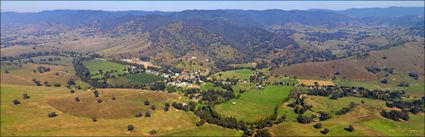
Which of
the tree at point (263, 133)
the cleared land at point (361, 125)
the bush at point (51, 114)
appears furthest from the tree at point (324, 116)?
the bush at point (51, 114)

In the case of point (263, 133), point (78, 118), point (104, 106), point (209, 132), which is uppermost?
point (104, 106)

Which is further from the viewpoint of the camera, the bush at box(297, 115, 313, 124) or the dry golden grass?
the dry golden grass

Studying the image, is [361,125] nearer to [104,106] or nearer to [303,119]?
[303,119]

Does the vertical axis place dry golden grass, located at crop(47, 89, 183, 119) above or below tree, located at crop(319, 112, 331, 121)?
above

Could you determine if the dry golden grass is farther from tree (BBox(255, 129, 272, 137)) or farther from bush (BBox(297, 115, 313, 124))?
bush (BBox(297, 115, 313, 124))

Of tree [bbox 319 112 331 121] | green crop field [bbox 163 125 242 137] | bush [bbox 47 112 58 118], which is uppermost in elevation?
bush [bbox 47 112 58 118]

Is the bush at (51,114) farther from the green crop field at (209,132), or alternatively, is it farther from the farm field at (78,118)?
the green crop field at (209,132)

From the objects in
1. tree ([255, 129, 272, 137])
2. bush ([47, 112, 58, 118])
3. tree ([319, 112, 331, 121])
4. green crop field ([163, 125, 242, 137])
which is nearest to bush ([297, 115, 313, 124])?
tree ([319, 112, 331, 121])

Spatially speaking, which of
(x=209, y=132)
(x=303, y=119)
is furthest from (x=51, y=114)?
(x=303, y=119)

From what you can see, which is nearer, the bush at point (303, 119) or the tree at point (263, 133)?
the tree at point (263, 133)
